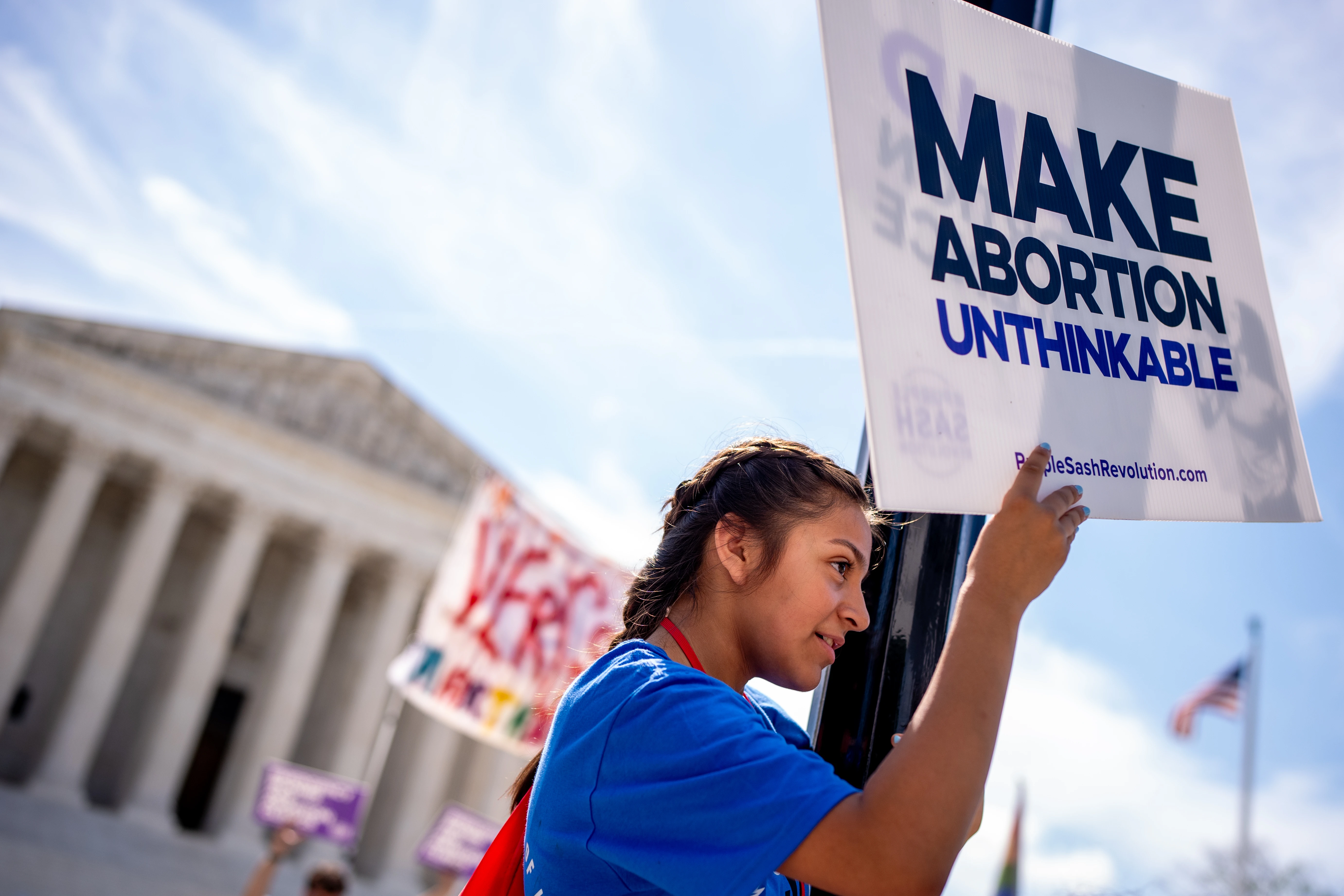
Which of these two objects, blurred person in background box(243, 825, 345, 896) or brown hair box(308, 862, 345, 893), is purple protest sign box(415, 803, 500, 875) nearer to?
blurred person in background box(243, 825, 345, 896)

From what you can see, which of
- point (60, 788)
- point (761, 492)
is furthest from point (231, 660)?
point (761, 492)

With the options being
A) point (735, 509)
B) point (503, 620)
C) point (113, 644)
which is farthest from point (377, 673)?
point (735, 509)

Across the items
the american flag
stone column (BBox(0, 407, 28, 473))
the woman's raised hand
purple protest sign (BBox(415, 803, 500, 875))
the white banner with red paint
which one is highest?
stone column (BBox(0, 407, 28, 473))

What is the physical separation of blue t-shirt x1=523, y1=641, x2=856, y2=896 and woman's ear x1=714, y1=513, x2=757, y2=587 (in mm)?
259

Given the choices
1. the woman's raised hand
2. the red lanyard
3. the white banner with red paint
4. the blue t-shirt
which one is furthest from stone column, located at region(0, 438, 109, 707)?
the woman's raised hand

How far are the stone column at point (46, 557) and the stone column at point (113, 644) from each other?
151 cm

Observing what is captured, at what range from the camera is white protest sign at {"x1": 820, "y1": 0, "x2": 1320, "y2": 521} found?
1622 mm

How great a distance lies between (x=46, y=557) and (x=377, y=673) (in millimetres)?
10541

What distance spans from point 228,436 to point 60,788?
11135 mm

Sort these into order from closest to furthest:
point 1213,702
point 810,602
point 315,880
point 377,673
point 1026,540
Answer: point 1026,540
point 810,602
point 315,880
point 1213,702
point 377,673

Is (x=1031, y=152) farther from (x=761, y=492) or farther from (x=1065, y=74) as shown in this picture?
(x=761, y=492)

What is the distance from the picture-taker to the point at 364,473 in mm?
35344

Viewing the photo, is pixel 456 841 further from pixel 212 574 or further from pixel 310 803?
pixel 212 574

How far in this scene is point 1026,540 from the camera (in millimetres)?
1470
